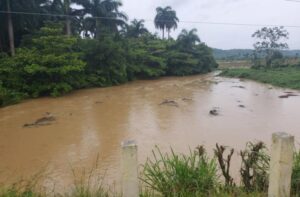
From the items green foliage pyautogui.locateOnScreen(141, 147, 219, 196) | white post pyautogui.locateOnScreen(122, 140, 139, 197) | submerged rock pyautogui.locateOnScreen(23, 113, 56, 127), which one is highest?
white post pyautogui.locateOnScreen(122, 140, 139, 197)

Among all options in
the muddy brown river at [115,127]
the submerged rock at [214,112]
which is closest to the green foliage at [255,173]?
the muddy brown river at [115,127]

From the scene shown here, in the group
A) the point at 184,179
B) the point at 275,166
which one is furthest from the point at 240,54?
the point at 275,166

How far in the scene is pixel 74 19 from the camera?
22.9 metres

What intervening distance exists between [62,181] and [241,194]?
3543 millimetres

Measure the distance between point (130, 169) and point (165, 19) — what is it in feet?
123

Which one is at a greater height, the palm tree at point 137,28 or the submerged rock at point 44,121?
the palm tree at point 137,28

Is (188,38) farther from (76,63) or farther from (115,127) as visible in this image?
(115,127)

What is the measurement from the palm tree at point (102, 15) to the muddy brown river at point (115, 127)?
9896 millimetres

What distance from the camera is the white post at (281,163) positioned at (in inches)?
84.9

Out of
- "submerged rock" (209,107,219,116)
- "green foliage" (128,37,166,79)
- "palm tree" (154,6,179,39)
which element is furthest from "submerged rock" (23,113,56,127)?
"palm tree" (154,6,179,39)

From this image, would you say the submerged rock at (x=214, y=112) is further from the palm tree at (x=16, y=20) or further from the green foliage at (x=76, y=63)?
the palm tree at (x=16, y=20)

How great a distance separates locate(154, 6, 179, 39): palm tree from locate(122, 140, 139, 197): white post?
37.1 metres

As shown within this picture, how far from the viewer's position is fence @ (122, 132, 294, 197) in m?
2.16

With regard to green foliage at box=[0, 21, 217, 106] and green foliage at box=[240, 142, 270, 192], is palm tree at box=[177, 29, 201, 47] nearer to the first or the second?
green foliage at box=[0, 21, 217, 106]
